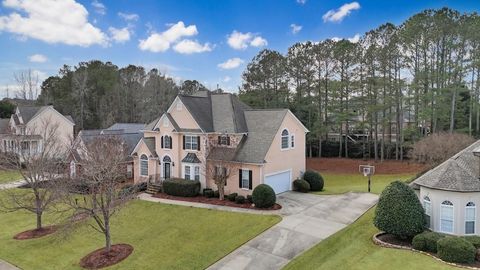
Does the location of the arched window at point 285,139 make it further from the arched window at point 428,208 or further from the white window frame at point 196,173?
the arched window at point 428,208

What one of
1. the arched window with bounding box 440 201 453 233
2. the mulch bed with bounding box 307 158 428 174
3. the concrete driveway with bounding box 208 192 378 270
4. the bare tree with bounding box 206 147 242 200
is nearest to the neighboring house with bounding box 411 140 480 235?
the arched window with bounding box 440 201 453 233

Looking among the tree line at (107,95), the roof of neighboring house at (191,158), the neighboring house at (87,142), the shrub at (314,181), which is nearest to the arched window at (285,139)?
the shrub at (314,181)

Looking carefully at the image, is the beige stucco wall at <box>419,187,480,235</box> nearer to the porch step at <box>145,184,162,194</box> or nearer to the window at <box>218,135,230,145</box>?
the window at <box>218,135,230,145</box>

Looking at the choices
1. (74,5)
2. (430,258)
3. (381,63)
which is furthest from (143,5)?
(381,63)

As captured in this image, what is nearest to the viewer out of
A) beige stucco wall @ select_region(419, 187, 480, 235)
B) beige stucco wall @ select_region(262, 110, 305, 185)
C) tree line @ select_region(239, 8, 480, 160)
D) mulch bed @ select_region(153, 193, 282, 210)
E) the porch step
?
beige stucco wall @ select_region(419, 187, 480, 235)

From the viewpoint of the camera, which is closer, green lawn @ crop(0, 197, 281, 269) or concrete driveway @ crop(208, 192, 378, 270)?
concrete driveway @ crop(208, 192, 378, 270)

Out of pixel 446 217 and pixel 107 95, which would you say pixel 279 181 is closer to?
pixel 446 217
